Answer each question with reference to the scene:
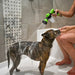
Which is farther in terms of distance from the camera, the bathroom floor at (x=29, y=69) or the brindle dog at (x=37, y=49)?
the bathroom floor at (x=29, y=69)

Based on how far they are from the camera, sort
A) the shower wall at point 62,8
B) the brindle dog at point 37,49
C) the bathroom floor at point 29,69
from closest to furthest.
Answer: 1. the brindle dog at point 37,49
2. the bathroom floor at point 29,69
3. the shower wall at point 62,8

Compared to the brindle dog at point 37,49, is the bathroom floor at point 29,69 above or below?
below

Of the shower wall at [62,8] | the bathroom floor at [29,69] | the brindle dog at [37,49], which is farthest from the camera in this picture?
the shower wall at [62,8]

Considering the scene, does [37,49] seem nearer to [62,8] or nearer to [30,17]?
[30,17]

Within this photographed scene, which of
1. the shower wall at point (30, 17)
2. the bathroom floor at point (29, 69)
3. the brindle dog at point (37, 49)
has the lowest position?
the bathroom floor at point (29, 69)

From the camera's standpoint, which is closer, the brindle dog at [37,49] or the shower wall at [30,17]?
the brindle dog at [37,49]

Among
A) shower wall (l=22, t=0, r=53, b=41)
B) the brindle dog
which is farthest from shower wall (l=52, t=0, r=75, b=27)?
the brindle dog

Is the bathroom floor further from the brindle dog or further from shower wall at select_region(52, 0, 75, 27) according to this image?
shower wall at select_region(52, 0, 75, 27)

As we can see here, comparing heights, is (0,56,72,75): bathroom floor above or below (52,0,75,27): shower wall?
below

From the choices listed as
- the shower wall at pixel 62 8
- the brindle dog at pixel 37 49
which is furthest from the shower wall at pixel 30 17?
the shower wall at pixel 62 8

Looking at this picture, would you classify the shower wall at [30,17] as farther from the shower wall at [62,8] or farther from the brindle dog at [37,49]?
the shower wall at [62,8]

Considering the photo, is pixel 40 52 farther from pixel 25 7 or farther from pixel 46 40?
pixel 25 7

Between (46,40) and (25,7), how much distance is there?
1.48 feet

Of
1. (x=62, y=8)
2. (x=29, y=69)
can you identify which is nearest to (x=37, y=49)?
(x=29, y=69)
